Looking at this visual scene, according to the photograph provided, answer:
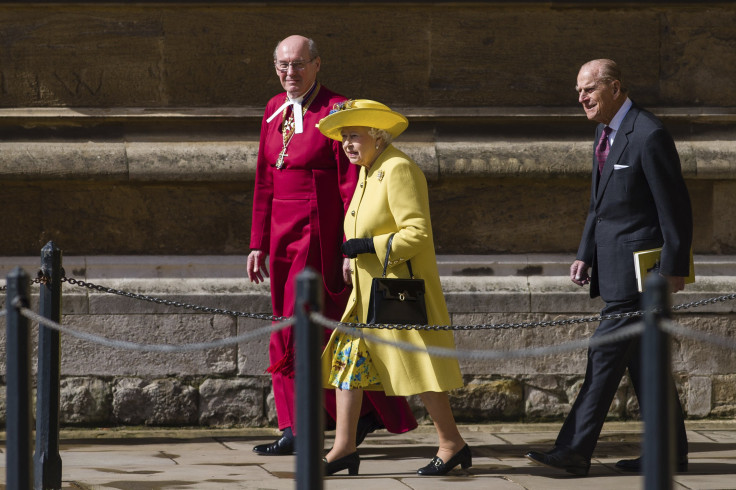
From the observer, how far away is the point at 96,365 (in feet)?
22.7

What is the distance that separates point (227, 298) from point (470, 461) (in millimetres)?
1923

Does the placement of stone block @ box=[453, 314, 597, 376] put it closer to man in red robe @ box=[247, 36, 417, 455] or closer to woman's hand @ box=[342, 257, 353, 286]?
man in red robe @ box=[247, 36, 417, 455]

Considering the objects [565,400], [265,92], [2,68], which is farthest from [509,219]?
[2,68]

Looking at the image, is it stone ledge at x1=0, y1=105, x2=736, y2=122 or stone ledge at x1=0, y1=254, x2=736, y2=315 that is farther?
stone ledge at x1=0, y1=105, x2=736, y2=122

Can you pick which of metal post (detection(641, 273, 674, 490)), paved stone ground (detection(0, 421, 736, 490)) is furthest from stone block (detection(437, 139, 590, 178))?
metal post (detection(641, 273, 674, 490))

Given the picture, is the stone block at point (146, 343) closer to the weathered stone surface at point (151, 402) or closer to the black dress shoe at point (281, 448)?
the weathered stone surface at point (151, 402)

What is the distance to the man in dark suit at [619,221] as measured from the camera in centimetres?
548

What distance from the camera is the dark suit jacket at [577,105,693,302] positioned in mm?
5410

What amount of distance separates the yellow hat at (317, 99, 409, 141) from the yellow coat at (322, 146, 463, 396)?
12cm

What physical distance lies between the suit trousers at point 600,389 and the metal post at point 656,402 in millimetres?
2115

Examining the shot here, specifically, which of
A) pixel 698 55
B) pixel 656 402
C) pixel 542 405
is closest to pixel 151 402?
pixel 542 405

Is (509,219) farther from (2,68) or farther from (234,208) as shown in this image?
(2,68)

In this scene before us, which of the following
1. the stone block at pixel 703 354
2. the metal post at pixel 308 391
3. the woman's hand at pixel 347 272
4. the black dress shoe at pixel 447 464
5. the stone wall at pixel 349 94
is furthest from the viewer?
the stone wall at pixel 349 94

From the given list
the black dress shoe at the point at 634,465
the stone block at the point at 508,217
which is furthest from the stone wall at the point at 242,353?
the black dress shoe at the point at 634,465
